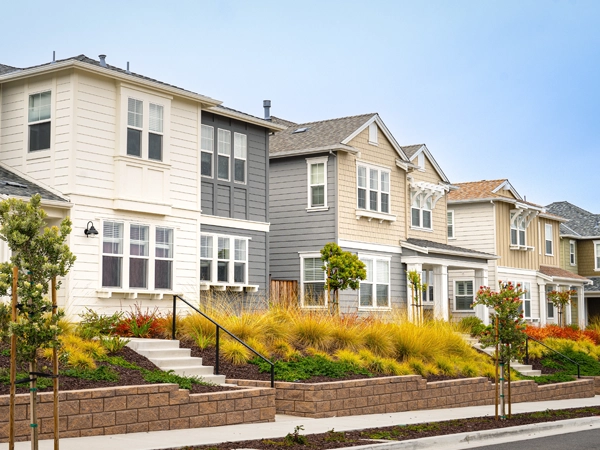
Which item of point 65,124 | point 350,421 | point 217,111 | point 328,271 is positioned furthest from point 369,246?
point 350,421

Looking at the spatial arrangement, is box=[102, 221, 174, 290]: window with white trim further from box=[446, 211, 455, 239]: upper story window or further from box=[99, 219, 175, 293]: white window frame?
box=[446, 211, 455, 239]: upper story window

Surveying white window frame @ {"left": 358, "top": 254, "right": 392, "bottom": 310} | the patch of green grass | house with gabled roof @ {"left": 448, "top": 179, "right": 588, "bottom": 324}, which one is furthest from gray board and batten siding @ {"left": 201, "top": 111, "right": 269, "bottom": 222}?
house with gabled roof @ {"left": 448, "top": 179, "right": 588, "bottom": 324}

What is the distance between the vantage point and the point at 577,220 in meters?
51.8

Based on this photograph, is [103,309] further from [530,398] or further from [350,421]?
[530,398]

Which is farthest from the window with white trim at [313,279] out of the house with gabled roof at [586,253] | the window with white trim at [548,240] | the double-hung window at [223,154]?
the house with gabled roof at [586,253]

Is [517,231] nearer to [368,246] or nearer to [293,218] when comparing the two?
[368,246]

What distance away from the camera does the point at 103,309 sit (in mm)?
19281

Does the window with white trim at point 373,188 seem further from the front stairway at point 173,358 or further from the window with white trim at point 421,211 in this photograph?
the front stairway at point 173,358

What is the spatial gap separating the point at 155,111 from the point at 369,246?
10.6 meters

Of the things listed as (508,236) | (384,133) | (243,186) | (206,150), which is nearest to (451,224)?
(508,236)

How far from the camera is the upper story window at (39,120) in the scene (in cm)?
1980

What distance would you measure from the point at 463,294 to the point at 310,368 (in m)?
21.6

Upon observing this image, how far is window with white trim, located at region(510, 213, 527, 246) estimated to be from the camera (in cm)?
3881

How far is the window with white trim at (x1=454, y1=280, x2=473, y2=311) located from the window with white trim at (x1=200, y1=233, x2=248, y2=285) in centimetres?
1524
